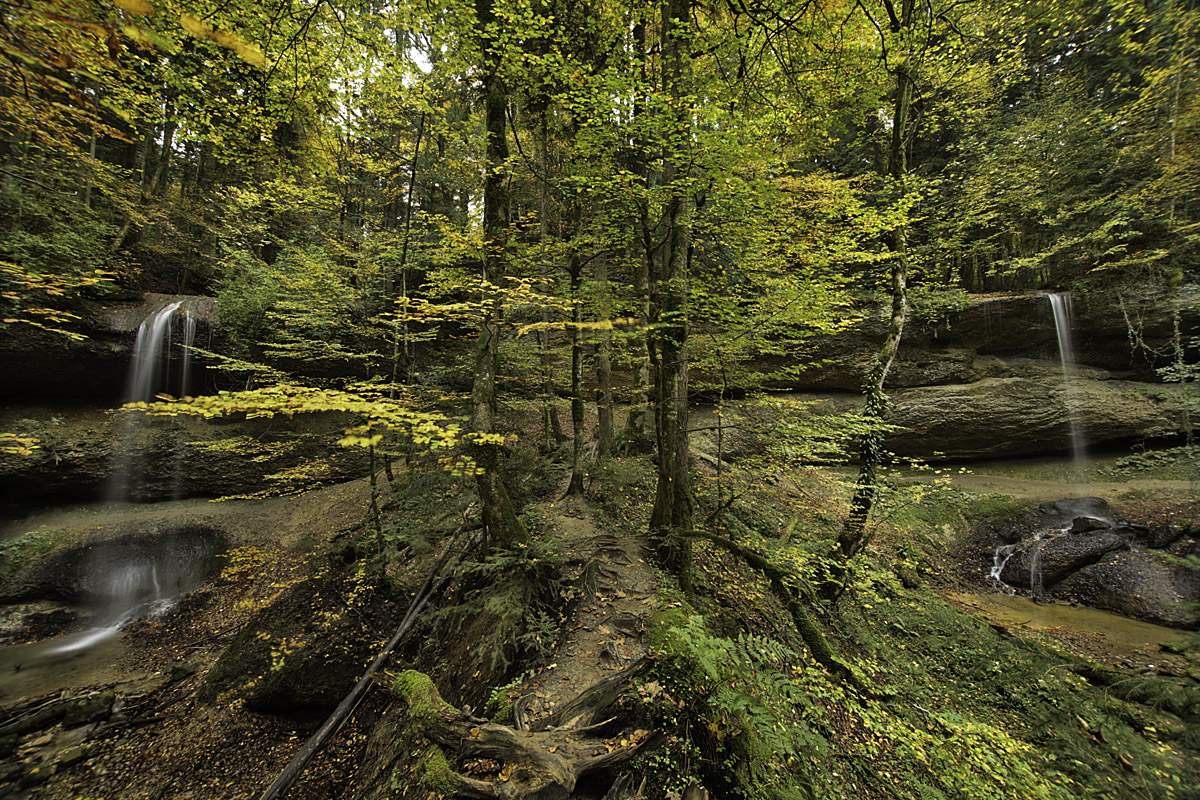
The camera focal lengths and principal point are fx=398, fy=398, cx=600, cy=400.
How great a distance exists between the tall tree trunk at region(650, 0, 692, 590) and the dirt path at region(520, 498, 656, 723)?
531mm

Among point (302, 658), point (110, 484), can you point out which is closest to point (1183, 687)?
point (302, 658)

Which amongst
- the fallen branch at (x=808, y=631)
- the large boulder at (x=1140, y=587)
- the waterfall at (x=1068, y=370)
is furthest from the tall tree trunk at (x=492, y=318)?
the waterfall at (x=1068, y=370)

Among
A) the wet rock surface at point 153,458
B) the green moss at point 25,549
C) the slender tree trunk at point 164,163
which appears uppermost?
the slender tree trunk at point 164,163

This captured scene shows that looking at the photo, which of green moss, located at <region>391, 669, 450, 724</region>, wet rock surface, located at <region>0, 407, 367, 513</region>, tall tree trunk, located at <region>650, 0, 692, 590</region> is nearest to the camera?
green moss, located at <region>391, 669, 450, 724</region>

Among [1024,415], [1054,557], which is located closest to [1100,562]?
[1054,557]

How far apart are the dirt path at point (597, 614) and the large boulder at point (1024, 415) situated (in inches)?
445

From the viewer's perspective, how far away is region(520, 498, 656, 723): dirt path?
11.1ft

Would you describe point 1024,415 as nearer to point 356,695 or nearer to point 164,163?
point 356,695

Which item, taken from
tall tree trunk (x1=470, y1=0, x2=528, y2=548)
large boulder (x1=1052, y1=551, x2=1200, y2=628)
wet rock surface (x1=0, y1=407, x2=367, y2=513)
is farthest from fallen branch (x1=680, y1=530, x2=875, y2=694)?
wet rock surface (x1=0, y1=407, x2=367, y2=513)

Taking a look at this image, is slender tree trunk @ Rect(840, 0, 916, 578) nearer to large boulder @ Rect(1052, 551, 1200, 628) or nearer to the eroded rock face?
large boulder @ Rect(1052, 551, 1200, 628)

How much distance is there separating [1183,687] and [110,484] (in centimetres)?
2155

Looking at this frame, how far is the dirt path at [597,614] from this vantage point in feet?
11.1

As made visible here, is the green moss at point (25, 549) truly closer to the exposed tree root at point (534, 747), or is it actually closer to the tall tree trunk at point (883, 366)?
the exposed tree root at point (534, 747)

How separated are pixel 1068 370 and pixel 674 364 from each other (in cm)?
1504
